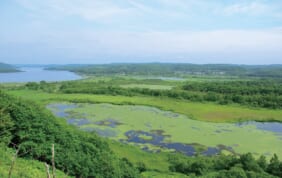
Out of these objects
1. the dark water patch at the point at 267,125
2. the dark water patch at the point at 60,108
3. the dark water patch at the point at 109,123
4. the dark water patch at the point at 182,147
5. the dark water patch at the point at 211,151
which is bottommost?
the dark water patch at the point at 267,125

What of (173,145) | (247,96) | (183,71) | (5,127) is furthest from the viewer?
(183,71)

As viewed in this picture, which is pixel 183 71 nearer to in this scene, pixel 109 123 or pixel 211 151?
pixel 109 123

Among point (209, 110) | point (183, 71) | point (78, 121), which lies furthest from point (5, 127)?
point (183, 71)

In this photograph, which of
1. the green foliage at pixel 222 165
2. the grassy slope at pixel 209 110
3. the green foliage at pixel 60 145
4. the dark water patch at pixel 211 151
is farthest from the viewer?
the grassy slope at pixel 209 110

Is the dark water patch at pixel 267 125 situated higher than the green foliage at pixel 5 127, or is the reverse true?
the green foliage at pixel 5 127

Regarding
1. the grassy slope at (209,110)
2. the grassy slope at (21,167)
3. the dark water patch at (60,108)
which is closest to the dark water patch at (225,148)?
the grassy slope at (209,110)

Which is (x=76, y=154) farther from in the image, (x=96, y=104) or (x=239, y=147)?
(x=96, y=104)

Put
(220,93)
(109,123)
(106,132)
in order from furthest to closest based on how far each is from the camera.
Answer: (220,93) < (109,123) < (106,132)

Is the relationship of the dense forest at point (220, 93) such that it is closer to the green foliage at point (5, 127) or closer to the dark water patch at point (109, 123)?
the dark water patch at point (109, 123)
